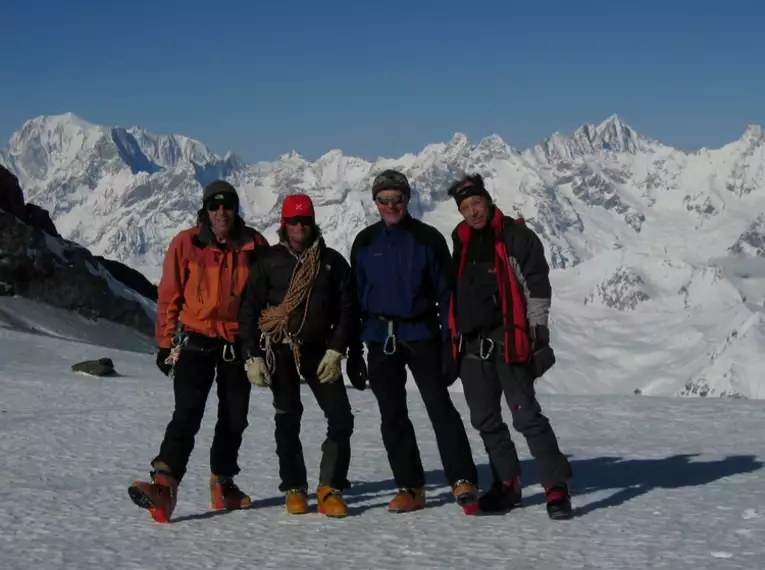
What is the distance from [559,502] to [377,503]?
179cm

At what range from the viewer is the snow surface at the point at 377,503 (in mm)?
6586

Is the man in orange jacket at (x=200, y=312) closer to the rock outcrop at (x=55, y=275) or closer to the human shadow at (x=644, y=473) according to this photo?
the human shadow at (x=644, y=473)

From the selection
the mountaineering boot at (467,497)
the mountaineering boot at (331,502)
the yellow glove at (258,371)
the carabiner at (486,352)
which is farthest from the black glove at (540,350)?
the yellow glove at (258,371)

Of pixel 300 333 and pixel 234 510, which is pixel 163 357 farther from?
pixel 234 510

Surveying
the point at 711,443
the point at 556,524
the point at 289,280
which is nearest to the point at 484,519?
the point at 556,524

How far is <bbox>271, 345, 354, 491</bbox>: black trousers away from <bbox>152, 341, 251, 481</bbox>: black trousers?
1.20 feet

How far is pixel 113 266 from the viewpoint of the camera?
4241 centimetres

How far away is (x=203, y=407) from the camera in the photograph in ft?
26.7

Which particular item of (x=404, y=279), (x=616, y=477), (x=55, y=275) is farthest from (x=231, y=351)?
(x=55, y=275)

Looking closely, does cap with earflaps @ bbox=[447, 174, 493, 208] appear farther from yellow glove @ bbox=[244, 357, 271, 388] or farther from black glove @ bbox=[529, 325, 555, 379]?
yellow glove @ bbox=[244, 357, 271, 388]

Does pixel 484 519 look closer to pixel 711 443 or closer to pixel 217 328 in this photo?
pixel 217 328

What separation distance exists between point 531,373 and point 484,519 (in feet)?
4.34

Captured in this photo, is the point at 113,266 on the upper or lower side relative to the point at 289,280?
upper

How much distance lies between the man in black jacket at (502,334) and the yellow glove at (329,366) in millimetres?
1057
